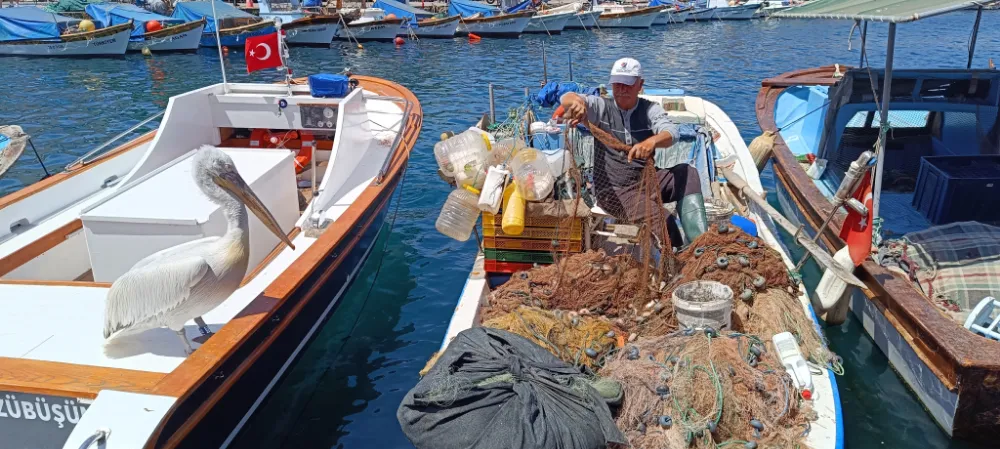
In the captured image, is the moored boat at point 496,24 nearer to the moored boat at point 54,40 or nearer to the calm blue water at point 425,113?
the calm blue water at point 425,113

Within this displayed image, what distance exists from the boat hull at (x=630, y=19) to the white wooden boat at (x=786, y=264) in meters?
26.4

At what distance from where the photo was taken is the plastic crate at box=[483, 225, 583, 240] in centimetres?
516

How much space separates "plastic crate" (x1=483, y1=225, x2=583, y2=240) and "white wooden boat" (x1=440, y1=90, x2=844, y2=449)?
0.38 metres

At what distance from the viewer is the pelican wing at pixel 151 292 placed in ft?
12.3

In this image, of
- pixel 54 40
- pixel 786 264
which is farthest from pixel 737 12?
pixel 786 264

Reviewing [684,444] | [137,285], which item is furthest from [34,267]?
[684,444]

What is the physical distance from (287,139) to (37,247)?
314 cm

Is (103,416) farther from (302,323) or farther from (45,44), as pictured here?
(45,44)

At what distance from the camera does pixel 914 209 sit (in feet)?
21.6

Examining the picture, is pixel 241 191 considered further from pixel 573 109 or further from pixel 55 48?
pixel 55 48

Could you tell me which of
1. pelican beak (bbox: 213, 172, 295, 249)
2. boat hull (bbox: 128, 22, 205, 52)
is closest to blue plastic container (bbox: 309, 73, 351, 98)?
pelican beak (bbox: 213, 172, 295, 249)

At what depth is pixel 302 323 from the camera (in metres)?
5.06

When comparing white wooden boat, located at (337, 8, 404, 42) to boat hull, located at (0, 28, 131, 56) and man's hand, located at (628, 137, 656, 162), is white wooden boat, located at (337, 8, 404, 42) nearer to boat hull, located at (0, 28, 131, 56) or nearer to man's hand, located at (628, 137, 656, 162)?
boat hull, located at (0, 28, 131, 56)

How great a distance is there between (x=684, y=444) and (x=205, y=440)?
255cm
